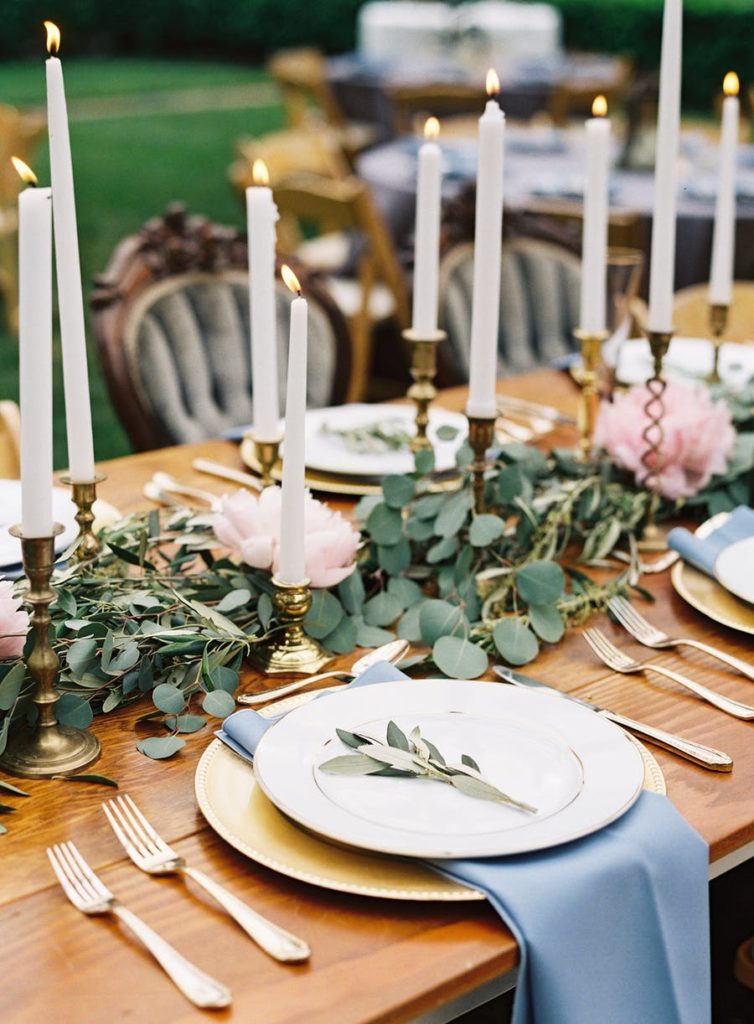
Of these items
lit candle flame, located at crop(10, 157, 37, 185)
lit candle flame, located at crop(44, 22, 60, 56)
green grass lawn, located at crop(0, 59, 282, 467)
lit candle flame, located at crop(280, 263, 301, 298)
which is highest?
lit candle flame, located at crop(44, 22, 60, 56)

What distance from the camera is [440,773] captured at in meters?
0.93

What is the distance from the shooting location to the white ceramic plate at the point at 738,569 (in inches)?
51.7

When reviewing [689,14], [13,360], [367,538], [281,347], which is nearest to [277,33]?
[689,14]

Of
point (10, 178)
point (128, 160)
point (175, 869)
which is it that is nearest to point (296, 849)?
point (175, 869)

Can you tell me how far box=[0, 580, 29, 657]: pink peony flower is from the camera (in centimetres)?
103

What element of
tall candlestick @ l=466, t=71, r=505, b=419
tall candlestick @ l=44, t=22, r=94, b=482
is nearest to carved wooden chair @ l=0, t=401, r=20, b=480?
tall candlestick @ l=44, t=22, r=94, b=482

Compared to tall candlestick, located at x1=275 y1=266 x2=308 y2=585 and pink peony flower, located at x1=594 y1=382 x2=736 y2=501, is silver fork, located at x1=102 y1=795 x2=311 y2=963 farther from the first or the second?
pink peony flower, located at x1=594 y1=382 x2=736 y2=501

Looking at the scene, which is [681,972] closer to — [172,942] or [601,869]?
[601,869]

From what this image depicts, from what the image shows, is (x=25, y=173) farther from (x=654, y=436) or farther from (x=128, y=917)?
(x=654, y=436)

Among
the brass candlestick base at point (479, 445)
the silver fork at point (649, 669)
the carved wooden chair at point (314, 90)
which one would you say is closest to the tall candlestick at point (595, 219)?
the brass candlestick base at point (479, 445)

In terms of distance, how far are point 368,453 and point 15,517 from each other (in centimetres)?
47

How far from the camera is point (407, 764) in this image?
3.08 ft

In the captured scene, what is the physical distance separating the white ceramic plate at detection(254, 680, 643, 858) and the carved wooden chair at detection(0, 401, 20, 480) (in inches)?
37.2

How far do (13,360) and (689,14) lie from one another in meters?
8.20
